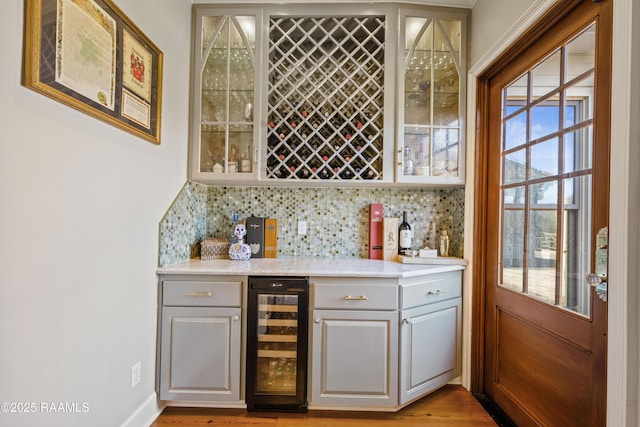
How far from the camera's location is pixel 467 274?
2.04m

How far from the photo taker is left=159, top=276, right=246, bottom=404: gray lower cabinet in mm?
1735

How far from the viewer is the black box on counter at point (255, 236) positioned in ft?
Result: 7.51

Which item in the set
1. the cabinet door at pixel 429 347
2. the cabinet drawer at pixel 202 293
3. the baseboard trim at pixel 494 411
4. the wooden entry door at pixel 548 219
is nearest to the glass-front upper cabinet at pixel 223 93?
the cabinet drawer at pixel 202 293

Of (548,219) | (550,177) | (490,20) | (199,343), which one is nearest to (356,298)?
(199,343)

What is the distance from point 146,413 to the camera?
1.64 meters

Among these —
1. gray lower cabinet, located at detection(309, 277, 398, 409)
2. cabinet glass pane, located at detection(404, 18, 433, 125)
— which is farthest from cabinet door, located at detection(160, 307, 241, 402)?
cabinet glass pane, located at detection(404, 18, 433, 125)

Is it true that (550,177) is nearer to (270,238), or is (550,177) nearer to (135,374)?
(270,238)

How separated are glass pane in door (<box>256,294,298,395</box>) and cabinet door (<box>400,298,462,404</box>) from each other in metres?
0.64

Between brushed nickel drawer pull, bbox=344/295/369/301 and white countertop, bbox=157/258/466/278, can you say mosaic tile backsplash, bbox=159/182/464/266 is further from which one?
brushed nickel drawer pull, bbox=344/295/369/301

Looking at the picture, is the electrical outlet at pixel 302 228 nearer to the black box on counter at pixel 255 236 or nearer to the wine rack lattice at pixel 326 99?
the black box on counter at pixel 255 236

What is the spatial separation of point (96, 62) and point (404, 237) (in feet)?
6.75

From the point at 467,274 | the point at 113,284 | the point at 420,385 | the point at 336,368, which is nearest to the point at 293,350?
the point at 336,368

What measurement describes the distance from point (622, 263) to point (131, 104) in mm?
2115

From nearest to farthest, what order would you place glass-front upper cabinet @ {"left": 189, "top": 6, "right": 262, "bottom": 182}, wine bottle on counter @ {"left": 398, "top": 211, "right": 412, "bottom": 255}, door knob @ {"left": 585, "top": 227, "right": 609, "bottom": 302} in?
door knob @ {"left": 585, "top": 227, "right": 609, "bottom": 302} < glass-front upper cabinet @ {"left": 189, "top": 6, "right": 262, "bottom": 182} < wine bottle on counter @ {"left": 398, "top": 211, "right": 412, "bottom": 255}
